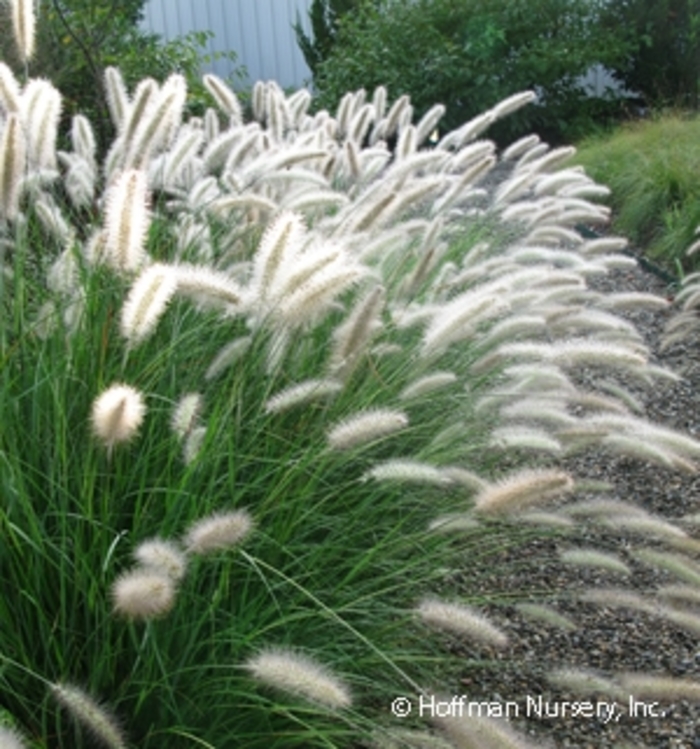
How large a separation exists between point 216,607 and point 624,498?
1876 millimetres

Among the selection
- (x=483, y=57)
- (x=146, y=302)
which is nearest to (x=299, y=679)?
(x=146, y=302)

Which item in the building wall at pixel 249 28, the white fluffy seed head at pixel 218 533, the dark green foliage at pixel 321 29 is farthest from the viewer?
the building wall at pixel 249 28

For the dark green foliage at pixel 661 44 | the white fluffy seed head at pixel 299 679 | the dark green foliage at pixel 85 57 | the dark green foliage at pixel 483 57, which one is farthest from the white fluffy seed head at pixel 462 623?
the dark green foliage at pixel 661 44

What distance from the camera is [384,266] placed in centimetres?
341

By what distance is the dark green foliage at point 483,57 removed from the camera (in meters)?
10.7

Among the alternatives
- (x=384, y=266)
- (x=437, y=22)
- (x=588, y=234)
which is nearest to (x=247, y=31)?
(x=437, y=22)

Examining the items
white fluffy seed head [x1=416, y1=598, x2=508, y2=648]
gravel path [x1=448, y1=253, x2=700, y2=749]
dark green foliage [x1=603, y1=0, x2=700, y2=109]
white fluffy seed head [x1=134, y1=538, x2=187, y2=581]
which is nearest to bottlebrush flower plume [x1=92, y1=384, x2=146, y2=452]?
white fluffy seed head [x1=134, y1=538, x2=187, y2=581]

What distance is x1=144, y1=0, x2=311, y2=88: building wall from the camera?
15047 millimetres

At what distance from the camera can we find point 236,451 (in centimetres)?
203

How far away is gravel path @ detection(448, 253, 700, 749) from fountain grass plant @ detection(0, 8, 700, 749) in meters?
0.13

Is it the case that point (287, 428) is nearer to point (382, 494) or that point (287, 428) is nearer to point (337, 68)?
point (382, 494)

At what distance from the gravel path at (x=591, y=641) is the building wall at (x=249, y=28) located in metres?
12.8

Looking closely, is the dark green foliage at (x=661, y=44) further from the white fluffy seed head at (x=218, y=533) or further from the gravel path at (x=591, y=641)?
the white fluffy seed head at (x=218, y=533)

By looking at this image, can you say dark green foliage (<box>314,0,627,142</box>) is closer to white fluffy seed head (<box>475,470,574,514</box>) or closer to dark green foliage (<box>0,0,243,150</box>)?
dark green foliage (<box>0,0,243,150</box>)
